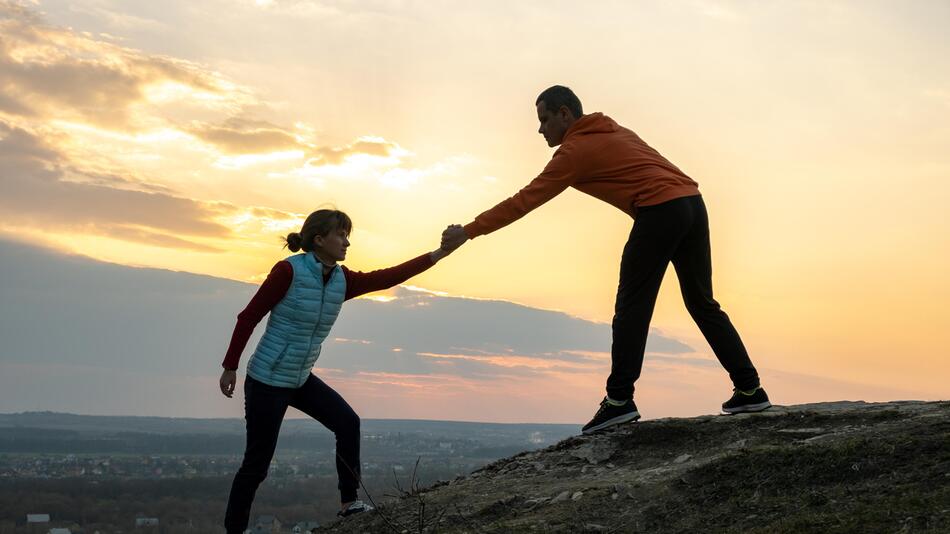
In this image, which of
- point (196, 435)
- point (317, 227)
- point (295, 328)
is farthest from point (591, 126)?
point (196, 435)

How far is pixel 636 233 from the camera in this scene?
6148 millimetres

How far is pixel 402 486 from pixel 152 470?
91102 millimetres

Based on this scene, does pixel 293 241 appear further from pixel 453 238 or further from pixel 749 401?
pixel 749 401

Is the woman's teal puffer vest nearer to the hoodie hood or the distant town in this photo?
the hoodie hood

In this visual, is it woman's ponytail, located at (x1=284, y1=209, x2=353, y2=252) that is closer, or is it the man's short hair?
woman's ponytail, located at (x1=284, y1=209, x2=353, y2=252)

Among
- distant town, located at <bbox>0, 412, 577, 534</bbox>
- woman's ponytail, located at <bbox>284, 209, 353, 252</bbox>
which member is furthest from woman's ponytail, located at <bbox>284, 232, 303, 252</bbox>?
distant town, located at <bbox>0, 412, 577, 534</bbox>

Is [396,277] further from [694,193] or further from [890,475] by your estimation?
[890,475]

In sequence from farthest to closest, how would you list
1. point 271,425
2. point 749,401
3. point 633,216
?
point 749,401 < point 633,216 < point 271,425

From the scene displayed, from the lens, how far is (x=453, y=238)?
640 centimetres

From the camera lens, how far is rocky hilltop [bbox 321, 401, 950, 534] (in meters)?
4.32

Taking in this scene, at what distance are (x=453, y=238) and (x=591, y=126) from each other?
122cm

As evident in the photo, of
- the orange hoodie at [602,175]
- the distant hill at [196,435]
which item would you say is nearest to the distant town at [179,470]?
the distant hill at [196,435]

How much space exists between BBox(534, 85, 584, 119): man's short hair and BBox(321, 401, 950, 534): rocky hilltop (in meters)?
2.32

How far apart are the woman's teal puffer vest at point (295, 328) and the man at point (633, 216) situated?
1.05 metres
